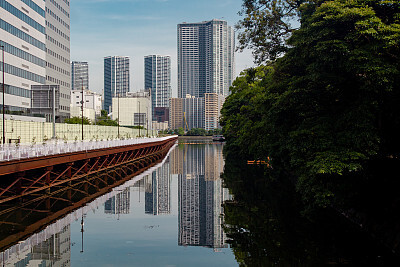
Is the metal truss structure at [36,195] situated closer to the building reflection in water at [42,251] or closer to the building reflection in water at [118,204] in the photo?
the building reflection in water at [42,251]

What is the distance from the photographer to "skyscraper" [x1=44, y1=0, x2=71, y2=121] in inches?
4934

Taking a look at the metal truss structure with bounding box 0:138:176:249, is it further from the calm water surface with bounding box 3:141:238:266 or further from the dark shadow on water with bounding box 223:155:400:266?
the dark shadow on water with bounding box 223:155:400:266

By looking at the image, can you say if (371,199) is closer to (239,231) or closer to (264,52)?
(239,231)

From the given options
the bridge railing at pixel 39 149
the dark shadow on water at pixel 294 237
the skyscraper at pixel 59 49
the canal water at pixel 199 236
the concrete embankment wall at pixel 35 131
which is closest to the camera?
the dark shadow on water at pixel 294 237

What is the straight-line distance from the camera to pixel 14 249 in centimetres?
1759

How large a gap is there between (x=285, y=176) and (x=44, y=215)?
2631 centimetres

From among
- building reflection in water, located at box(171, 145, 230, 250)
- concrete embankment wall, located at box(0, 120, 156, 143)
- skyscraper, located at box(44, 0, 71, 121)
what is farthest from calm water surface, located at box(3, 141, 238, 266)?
skyscraper, located at box(44, 0, 71, 121)

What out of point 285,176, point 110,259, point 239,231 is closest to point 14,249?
point 110,259

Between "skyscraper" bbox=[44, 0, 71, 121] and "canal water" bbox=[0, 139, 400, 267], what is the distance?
329ft

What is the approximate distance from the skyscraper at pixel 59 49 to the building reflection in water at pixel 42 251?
351 feet

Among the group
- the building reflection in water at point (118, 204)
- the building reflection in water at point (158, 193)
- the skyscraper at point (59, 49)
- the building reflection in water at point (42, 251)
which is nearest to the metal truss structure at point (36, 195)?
the building reflection in water at point (42, 251)

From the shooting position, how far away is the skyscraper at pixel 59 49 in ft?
411

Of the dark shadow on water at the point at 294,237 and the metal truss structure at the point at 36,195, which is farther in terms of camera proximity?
the metal truss structure at the point at 36,195

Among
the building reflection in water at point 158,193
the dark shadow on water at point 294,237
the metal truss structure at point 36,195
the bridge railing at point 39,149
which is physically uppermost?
the bridge railing at point 39,149
